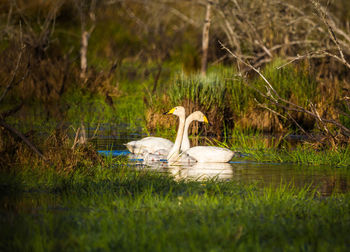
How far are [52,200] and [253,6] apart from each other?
51.4 feet

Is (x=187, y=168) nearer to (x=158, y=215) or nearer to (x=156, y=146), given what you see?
(x=156, y=146)

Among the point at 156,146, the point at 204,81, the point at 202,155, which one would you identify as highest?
the point at 204,81

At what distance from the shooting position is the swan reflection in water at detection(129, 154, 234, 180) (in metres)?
9.66

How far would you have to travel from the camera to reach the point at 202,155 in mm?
11148

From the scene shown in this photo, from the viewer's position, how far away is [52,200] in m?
7.54

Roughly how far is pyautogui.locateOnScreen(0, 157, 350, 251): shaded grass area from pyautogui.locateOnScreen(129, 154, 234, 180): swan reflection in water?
1.07 m

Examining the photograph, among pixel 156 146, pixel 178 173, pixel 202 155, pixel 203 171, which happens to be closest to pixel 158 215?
pixel 178 173

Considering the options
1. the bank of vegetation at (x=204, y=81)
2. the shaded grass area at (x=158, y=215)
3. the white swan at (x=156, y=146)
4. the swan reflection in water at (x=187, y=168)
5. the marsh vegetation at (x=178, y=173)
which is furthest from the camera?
the white swan at (x=156, y=146)

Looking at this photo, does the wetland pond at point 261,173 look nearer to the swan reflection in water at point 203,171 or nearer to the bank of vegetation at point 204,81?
the swan reflection in water at point 203,171

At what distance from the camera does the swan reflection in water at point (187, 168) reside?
9.66 metres

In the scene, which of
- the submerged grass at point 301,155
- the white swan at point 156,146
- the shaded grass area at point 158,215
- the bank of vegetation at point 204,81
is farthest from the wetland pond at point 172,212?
the white swan at point 156,146

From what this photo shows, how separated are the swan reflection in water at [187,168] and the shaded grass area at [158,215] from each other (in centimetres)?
107

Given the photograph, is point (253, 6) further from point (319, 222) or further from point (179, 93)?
point (319, 222)

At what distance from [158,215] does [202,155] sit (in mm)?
4636
